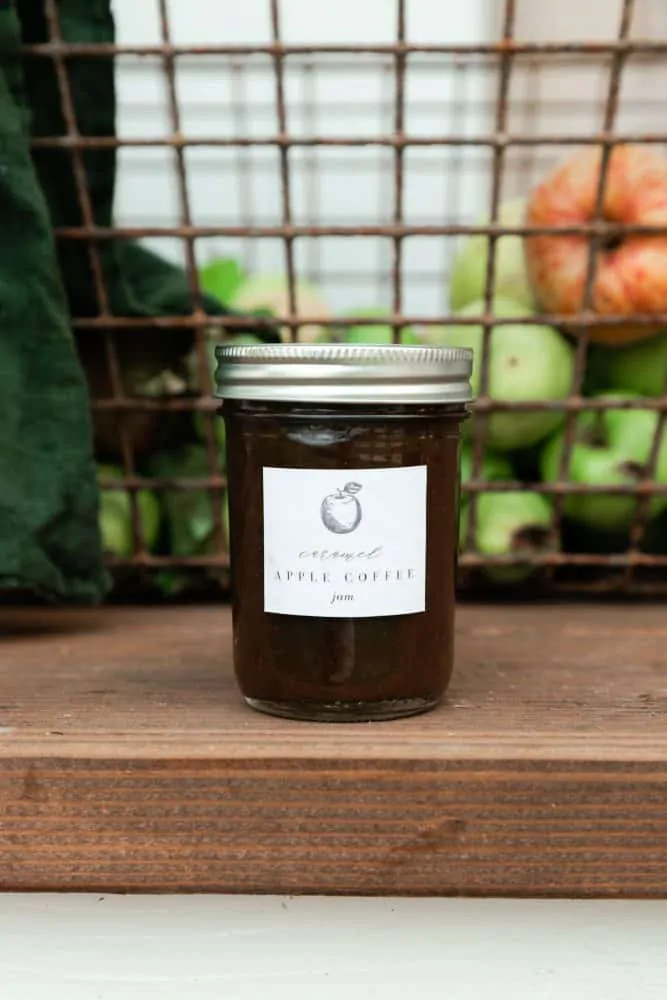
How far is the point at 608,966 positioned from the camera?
41cm

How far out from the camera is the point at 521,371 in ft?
1.99

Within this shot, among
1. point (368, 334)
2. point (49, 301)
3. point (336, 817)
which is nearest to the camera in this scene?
point (336, 817)

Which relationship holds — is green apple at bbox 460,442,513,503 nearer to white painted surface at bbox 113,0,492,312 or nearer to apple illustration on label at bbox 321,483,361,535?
apple illustration on label at bbox 321,483,361,535

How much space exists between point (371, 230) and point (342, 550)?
221 mm

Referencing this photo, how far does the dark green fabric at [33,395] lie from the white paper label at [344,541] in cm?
Result: 19

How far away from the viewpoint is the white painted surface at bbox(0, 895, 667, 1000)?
1.33ft

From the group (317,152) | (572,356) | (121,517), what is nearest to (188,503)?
(121,517)

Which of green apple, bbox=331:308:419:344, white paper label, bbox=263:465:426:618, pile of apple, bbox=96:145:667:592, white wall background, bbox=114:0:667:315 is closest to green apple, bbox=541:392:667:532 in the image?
pile of apple, bbox=96:145:667:592

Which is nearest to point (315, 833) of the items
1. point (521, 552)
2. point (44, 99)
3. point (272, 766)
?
point (272, 766)

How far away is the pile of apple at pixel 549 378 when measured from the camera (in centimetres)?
58

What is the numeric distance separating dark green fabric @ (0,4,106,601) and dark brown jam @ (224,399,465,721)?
0.17m

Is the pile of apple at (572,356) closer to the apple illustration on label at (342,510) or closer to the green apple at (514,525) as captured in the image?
the green apple at (514,525)

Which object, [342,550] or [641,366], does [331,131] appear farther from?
[342,550]

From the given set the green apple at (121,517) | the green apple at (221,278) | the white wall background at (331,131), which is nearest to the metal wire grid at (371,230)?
the green apple at (121,517)
